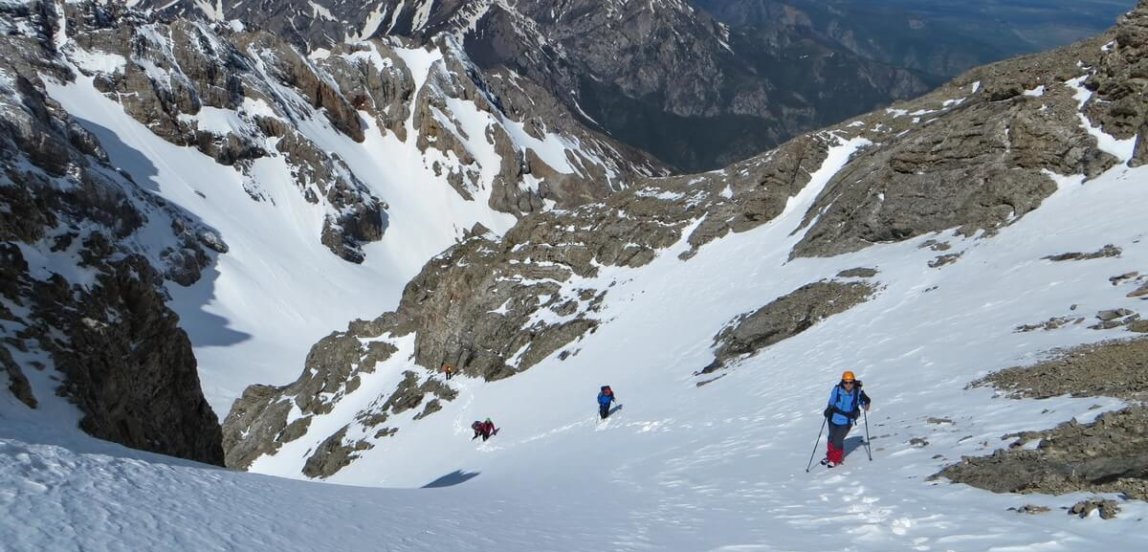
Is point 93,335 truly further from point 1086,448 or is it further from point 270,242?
point 270,242

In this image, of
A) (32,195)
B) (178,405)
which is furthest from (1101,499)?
(32,195)

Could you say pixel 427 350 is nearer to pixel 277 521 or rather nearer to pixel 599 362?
pixel 599 362

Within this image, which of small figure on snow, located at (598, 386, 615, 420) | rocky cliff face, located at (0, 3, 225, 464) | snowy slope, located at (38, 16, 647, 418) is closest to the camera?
rocky cliff face, located at (0, 3, 225, 464)

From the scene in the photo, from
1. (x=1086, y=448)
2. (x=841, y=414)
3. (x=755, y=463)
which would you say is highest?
(x=841, y=414)

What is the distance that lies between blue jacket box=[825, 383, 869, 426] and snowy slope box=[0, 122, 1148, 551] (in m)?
0.73

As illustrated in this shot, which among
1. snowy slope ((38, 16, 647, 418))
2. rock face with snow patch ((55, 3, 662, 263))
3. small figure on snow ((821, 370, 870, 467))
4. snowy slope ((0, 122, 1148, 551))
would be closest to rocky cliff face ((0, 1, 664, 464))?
rock face with snow patch ((55, 3, 662, 263))

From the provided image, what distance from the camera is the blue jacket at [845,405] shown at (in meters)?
13.2

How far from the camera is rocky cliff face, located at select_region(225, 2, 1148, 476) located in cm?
2881

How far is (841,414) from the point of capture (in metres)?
13.2

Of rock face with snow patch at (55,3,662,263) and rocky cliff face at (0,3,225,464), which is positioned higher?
rock face with snow patch at (55,3,662,263)

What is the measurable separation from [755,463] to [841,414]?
2156 mm

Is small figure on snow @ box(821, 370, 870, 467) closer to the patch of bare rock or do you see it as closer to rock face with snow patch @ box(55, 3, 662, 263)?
the patch of bare rock

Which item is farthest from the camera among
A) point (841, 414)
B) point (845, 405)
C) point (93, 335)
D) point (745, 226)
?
point (745, 226)

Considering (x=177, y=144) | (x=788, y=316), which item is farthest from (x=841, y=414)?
(x=177, y=144)
